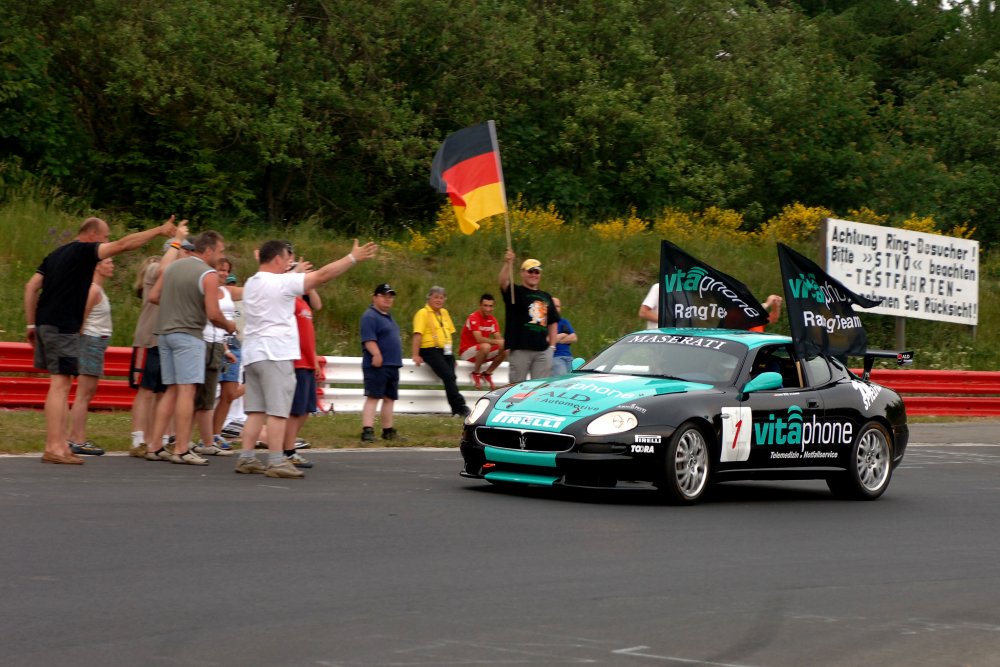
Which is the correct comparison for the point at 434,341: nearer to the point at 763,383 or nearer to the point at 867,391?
the point at 867,391

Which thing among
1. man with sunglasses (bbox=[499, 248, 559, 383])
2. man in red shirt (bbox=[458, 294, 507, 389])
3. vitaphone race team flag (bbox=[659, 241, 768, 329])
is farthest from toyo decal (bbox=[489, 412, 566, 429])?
man in red shirt (bbox=[458, 294, 507, 389])

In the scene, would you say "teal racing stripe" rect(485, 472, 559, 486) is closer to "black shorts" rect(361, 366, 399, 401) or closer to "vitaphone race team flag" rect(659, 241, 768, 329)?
"black shorts" rect(361, 366, 399, 401)

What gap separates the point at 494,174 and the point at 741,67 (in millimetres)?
26949

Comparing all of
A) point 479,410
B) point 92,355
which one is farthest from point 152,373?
point 479,410

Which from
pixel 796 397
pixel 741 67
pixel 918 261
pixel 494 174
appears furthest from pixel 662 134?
pixel 796 397

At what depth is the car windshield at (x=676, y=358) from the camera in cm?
1219

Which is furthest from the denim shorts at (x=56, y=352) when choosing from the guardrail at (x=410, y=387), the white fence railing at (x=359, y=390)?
the white fence railing at (x=359, y=390)

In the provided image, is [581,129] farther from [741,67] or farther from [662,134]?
[741,67]

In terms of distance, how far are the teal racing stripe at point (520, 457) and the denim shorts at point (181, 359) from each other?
2.64 metres

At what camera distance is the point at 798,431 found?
40.4ft

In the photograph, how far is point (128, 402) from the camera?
1788 centimetres

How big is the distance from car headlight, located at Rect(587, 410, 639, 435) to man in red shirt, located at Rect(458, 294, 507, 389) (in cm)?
867

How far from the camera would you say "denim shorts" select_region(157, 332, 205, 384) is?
12.3m

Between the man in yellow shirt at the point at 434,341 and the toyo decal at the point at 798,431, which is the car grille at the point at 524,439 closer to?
the toyo decal at the point at 798,431
